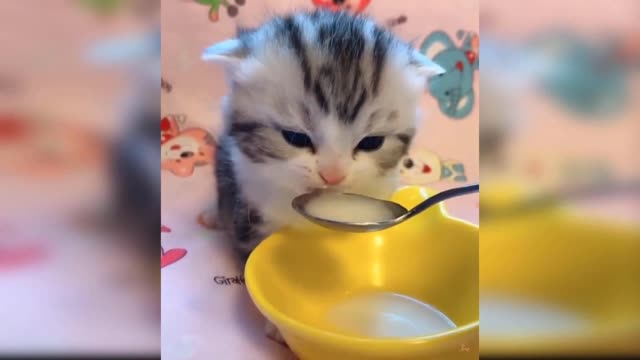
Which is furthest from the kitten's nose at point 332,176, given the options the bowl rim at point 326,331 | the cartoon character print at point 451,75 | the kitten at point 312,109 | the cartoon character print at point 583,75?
the cartoon character print at point 583,75

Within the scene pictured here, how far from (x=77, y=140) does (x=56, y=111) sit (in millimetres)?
17

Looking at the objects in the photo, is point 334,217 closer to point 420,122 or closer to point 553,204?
point 420,122

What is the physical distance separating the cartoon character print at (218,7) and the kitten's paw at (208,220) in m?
0.25

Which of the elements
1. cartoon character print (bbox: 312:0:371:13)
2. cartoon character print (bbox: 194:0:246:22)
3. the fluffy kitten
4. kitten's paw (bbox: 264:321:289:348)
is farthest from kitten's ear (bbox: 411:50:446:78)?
kitten's paw (bbox: 264:321:289:348)

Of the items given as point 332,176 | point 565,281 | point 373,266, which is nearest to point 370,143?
point 332,176

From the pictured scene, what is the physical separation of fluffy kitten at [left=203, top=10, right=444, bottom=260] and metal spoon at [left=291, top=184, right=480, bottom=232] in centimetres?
2

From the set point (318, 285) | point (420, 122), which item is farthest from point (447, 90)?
point (318, 285)

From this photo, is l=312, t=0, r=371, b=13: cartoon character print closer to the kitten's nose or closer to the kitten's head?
the kitten's head

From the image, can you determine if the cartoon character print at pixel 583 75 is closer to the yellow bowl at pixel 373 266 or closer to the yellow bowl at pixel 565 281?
the yellow bowl at pixel 565 281


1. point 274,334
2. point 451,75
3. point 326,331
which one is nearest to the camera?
point 326,331

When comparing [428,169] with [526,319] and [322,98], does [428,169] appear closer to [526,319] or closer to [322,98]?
[322,98]

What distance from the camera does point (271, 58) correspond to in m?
0.62

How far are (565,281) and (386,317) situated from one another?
35 centimetres

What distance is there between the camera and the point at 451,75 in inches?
31.3
